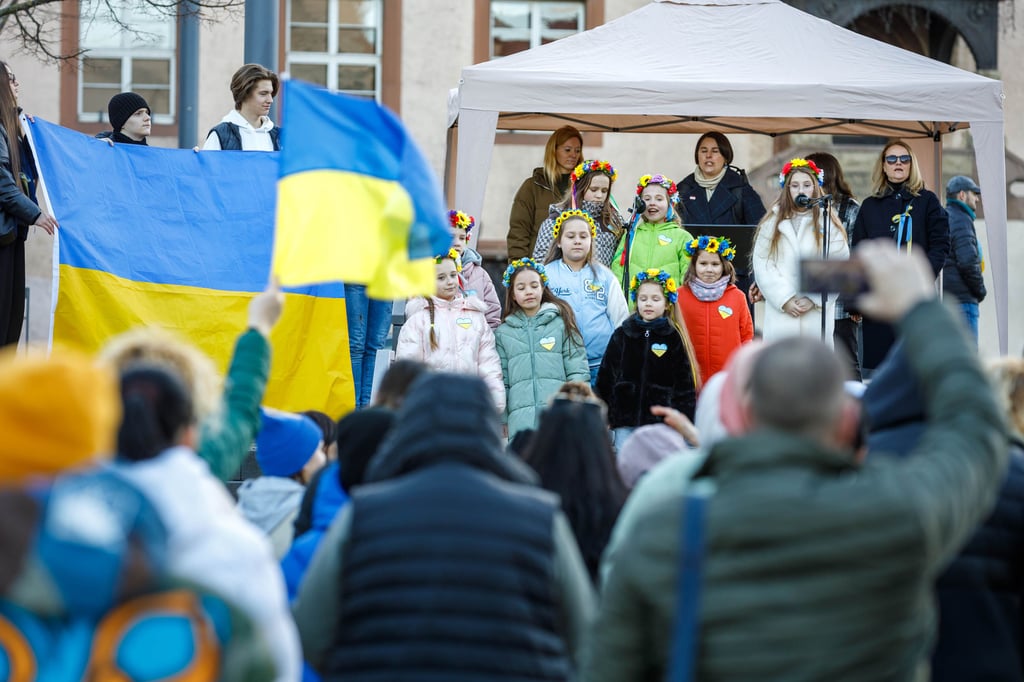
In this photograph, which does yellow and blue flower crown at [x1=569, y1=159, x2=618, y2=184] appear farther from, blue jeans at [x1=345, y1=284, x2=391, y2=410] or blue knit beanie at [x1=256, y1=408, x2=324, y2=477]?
blue knit beanie at [x1=256, y1=408, x2=324, y2=477]

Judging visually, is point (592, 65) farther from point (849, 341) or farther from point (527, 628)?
point (527, 628)

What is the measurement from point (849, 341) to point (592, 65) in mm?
2742

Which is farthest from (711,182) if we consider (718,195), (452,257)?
(452,257)

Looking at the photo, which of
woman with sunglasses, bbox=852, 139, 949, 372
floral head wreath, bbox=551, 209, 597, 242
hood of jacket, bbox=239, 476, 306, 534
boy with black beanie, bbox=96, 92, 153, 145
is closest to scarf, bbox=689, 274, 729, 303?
floral head wreath, bbox=551, 209, 597, 242

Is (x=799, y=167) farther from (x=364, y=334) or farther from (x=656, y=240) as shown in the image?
(x=364, y=334)

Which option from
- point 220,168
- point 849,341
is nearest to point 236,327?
point 220,168

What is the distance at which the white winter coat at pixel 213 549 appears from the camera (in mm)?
3092

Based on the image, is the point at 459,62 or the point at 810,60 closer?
the point at 810,60

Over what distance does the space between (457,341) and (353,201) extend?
12.7ft

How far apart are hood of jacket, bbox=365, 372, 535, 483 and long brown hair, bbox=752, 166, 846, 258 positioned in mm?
7305

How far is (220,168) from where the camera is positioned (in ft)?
32.5

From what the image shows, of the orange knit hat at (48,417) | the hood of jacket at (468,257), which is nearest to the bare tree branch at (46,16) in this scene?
the hood of jacket at (468,257)

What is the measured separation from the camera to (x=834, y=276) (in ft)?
11.3

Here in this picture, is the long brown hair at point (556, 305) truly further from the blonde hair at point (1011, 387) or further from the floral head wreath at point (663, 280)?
the blonde hair at point (1011, 387)
